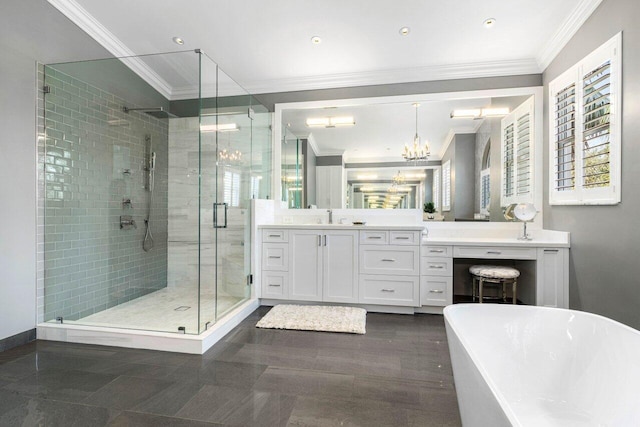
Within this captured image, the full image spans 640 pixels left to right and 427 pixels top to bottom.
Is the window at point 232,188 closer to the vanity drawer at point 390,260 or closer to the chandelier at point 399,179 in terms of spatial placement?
the vanity drawer at point 390,260

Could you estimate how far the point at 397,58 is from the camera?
324cm

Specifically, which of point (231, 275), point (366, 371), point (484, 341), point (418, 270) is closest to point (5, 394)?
point (231, 275)

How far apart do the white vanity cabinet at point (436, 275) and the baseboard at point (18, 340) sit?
11.2 feet

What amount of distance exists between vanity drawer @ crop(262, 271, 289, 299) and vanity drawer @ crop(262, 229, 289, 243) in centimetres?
37

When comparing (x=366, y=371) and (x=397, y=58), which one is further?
(x=397, y=58)

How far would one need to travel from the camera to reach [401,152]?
143 inches

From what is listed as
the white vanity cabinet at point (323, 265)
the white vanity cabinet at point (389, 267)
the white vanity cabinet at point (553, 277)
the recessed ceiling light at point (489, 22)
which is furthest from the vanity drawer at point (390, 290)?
the recessed ceiling light at point (489, 22)

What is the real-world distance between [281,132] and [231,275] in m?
1.90

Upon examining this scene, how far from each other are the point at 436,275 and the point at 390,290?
1.59ft

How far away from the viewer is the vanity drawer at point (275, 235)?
132 inches

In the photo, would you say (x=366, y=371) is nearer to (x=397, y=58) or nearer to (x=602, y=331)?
(x=602, y=331)

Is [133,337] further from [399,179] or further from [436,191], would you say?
[436,191]

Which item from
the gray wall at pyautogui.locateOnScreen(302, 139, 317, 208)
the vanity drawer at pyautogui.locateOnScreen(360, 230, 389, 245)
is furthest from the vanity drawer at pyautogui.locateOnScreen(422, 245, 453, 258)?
the gray wall at pyautogui.locateOnScreen(302, 139, 317, 208)

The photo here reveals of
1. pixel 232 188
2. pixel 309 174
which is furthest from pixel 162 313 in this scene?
pixel 309 174
